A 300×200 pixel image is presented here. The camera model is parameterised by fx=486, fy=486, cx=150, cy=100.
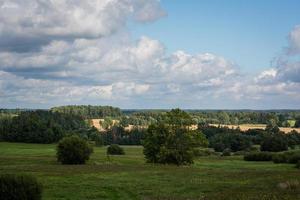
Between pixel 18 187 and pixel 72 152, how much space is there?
51.2 m

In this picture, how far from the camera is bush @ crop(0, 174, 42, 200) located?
2139cm

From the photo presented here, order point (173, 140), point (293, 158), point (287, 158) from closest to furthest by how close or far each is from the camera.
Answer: point (173, 140), point (293, 158), point (287, 158)

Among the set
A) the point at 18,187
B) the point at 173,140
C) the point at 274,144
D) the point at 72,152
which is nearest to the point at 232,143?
the point at 274,144

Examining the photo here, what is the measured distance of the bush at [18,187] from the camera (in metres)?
21.4

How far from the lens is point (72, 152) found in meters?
72.2

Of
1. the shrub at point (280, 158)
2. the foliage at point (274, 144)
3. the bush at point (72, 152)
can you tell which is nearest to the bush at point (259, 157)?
the shrub at point (280, 158)

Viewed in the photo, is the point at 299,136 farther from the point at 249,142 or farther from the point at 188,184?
the point at 188,184

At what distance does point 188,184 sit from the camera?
1497 inches

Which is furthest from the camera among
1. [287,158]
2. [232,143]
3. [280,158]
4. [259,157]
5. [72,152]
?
[232,143]

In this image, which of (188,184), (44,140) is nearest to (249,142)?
(44,140)

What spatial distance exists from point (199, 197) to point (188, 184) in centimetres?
867

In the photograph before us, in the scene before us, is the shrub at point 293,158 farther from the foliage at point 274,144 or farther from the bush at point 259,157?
the foliage at point 274,144

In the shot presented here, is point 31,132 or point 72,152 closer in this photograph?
point 72,152

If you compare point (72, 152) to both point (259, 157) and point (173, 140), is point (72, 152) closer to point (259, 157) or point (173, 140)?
point (173, 140)
